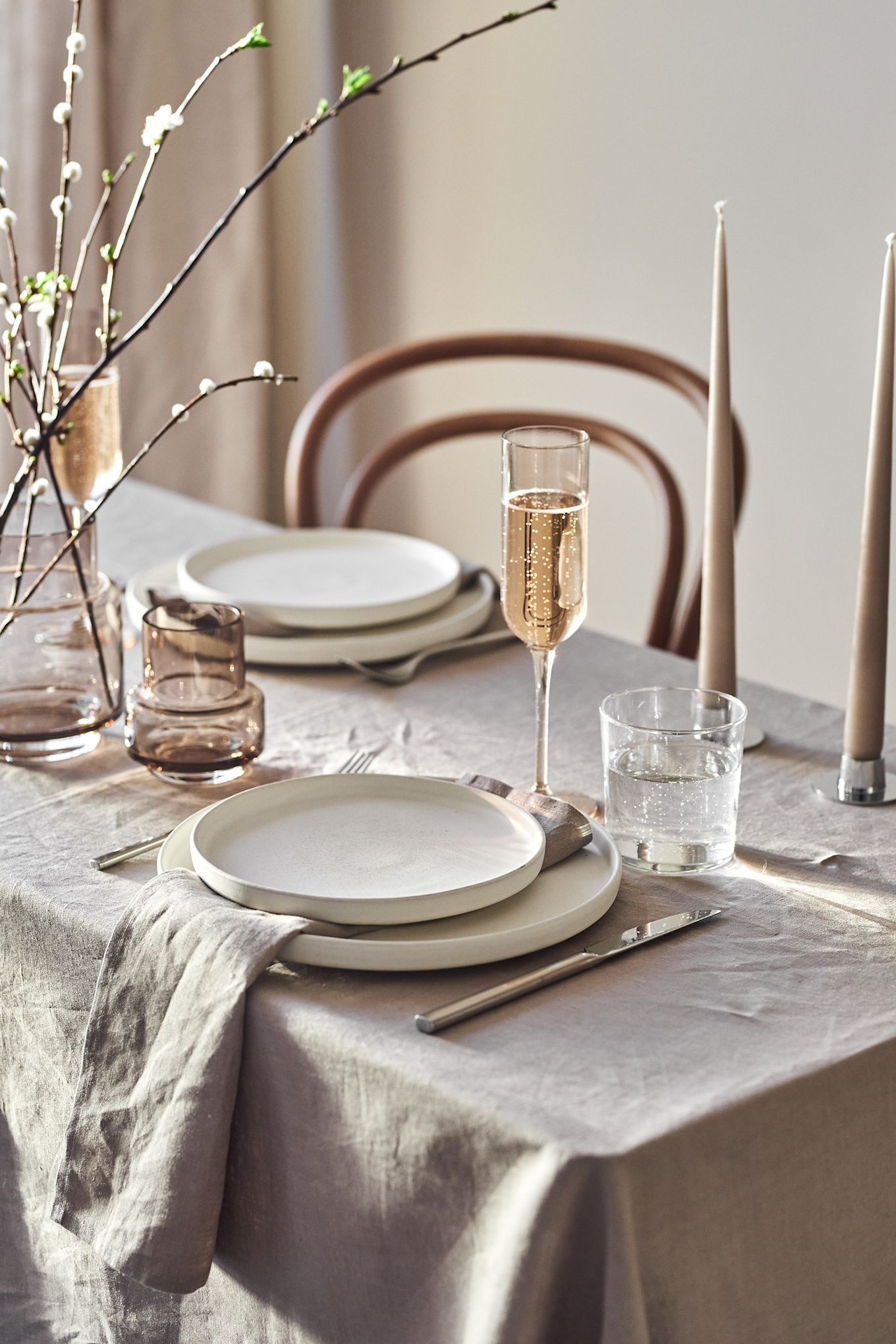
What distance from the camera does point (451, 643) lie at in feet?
4.27

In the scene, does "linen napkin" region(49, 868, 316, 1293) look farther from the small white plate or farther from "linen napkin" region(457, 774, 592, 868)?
the small white plate

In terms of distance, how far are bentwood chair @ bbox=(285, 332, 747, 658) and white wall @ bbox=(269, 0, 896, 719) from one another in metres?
0.55

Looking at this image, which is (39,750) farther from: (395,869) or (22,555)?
(395,869)

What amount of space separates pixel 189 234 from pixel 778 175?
1.29 metres

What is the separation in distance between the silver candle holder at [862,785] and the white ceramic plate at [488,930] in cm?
23

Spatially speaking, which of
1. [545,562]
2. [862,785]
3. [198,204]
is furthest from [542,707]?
[198,204]

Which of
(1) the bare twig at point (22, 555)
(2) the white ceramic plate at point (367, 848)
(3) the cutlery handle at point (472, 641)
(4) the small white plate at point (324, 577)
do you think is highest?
(1) the bare twig at point (22, 555)

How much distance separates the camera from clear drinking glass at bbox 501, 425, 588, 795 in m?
0.93

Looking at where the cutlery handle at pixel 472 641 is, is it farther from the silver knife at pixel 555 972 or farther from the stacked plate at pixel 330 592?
the silver knife at pixel 555 972

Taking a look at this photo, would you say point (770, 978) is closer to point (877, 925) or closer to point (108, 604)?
point (877, 925)

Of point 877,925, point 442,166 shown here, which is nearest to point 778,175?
point 442,166

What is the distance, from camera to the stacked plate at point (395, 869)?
755 mm

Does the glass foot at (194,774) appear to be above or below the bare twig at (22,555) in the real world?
below

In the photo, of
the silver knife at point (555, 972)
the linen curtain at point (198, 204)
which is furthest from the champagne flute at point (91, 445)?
the linen curtain at point (198, 204)
